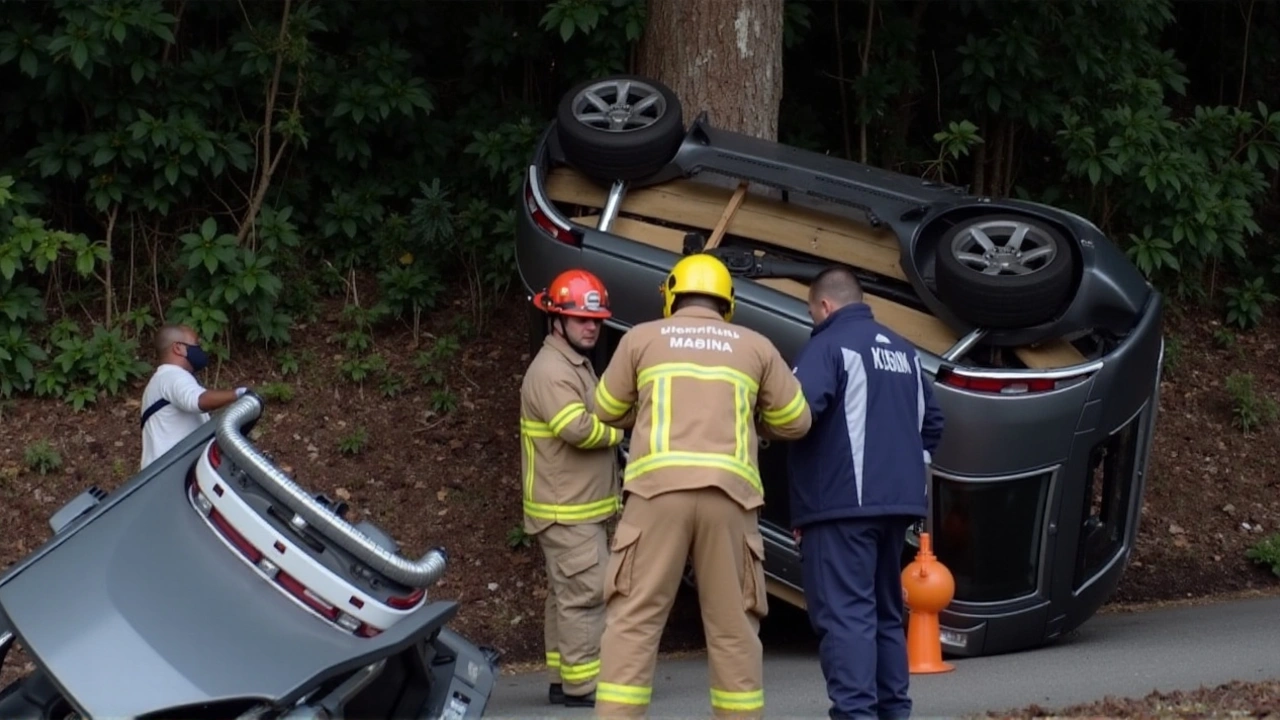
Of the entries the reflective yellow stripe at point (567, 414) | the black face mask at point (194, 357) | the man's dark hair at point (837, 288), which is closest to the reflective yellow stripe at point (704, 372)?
the man's dark hair at point (837, 288)

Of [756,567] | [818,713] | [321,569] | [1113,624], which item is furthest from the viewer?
[1113,624]

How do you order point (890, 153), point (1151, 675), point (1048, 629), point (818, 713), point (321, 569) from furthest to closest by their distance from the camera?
point (890, 153) → point (1048, 629) → point (1151, 675) → point (818, 713) → point (321, 569)

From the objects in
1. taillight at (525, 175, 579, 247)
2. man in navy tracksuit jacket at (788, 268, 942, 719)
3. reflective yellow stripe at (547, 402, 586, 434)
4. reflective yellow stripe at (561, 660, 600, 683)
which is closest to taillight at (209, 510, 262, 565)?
man in navy tracksuit jacket at (788, 268, 942, 719)

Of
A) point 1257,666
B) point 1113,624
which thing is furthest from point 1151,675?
point 1113,624

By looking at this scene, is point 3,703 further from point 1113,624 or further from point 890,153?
point 890,153

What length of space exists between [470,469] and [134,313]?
2.67m

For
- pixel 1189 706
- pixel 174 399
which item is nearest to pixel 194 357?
pixel 174 399

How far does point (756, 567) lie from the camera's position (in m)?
5.22

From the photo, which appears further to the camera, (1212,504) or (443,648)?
(1212,504)

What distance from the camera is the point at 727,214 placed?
7.68 metres

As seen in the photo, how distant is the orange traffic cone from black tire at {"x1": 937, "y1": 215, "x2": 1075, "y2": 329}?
3.36ft

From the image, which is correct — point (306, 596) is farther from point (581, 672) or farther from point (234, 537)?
point (581, 672)

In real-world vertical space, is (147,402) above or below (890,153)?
above

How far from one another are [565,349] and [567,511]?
68 centimetres
